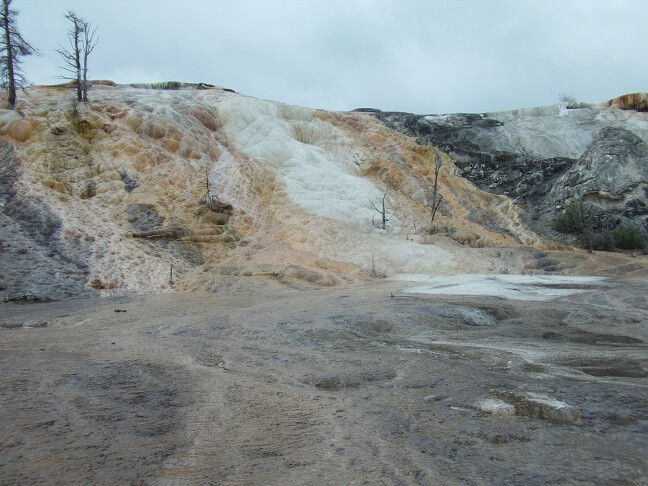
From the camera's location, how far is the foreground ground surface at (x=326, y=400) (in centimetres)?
287

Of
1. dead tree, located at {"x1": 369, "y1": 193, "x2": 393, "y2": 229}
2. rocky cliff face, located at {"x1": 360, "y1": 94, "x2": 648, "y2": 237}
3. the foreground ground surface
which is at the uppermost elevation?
rocky cliff face, located at {"x1": 360, "y1": 94, "x2": 648, "y2": 237}

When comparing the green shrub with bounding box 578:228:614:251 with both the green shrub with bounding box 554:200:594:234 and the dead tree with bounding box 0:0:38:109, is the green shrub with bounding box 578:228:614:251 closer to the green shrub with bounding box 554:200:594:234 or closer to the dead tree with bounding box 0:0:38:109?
the green shrub with bounding box 554:200:594:234

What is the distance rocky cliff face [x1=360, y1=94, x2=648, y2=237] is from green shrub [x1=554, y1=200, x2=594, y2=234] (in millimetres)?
614

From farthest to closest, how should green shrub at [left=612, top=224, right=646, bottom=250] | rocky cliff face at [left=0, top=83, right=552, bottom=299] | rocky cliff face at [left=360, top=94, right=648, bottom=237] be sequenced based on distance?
rocky cliff face at [left=360, top=94, right=648, bottom=237] → green shrub at [left=612, top=224, right=646, bottom=250] → rocky cliff face at [left=0, top=83, right=552, bottom=299]

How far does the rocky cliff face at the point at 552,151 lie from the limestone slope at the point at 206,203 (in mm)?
1818

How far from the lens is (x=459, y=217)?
24.0m

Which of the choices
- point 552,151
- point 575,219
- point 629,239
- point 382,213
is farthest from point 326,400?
point 552,151

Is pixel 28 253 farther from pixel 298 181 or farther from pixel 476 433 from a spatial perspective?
pixel 476 433

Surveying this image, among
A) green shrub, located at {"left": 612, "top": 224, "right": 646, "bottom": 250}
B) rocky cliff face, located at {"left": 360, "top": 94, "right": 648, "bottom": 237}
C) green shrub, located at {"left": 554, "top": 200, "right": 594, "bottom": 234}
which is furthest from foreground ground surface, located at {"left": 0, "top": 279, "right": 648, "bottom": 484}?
rocky cliff face, located at {"left": 360, "top": 94, "right": 648, "bottom": 237}

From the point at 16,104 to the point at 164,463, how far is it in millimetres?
21969

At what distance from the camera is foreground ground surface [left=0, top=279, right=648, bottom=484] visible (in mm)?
2871

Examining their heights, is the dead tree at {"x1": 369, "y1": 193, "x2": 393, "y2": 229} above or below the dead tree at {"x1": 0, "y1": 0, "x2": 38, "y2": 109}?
below

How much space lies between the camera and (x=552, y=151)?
28.6 m

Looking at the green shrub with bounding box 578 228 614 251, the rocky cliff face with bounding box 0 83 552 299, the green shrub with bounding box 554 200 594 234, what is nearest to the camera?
the rocky cliff face with bounding box 0 83 552 299
